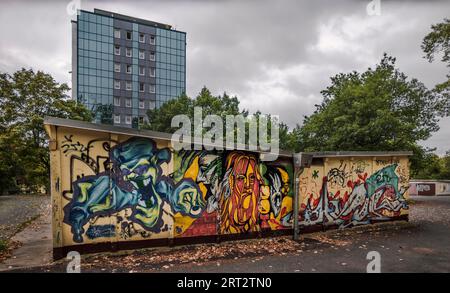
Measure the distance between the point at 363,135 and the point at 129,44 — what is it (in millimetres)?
49244

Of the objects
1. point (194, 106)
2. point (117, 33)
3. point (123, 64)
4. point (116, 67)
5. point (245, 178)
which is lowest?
point (245, 178)

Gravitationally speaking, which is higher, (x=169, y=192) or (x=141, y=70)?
(x=141, y=70)

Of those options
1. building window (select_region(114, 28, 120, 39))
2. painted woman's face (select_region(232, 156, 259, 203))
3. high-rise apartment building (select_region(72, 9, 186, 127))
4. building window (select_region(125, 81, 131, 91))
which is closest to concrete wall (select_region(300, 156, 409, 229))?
painted woman's face (select_region(232, 156, 259, 203))

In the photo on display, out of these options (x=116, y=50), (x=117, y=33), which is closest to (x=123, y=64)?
(x=116, y=50)

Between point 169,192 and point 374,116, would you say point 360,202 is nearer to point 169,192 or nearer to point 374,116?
point 169,192

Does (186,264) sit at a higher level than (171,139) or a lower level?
lower

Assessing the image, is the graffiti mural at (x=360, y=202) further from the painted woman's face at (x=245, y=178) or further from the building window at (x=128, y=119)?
the building window at (x=128, y=119)

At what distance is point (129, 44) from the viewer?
53281 mm

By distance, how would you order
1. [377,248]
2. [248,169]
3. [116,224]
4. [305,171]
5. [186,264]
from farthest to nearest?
[305,171] → [248,169] → [377,248] → [116,224] → [186,264]

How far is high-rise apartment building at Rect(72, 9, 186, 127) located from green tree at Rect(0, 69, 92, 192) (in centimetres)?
2435

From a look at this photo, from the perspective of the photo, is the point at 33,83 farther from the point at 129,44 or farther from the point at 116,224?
the point at 129,44

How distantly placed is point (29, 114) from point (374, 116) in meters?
26.3

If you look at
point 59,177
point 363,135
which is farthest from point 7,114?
point 363,135

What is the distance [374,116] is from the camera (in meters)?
16.8
